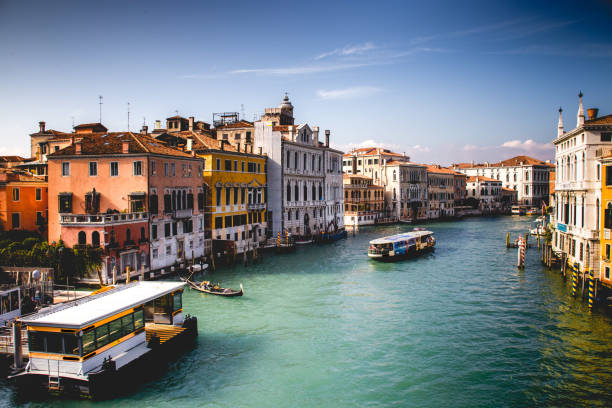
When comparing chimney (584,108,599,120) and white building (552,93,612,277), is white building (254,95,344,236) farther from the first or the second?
chimney (584,108,599,120)

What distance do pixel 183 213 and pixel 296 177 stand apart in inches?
550

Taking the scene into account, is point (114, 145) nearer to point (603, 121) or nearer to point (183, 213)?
point (183, 213)

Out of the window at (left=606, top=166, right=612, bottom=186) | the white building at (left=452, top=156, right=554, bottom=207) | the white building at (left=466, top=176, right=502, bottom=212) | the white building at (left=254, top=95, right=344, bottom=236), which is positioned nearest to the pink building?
the white building at (left=254, top=95, right=344, bottom=236)

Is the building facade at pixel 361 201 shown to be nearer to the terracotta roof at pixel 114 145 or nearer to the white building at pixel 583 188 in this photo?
the white building at pixel 583 188

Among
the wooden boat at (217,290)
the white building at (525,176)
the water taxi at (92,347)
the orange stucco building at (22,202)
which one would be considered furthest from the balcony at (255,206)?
the white building at (525,176)

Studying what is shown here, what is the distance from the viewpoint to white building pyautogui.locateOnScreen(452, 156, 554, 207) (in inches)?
3342

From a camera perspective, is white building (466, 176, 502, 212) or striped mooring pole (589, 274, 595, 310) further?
white building (466, 176, 502, 212)

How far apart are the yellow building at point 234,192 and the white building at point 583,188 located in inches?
643

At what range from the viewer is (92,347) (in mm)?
10703

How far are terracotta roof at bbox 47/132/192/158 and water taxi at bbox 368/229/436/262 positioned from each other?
1216cm

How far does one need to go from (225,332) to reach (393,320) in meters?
5.45

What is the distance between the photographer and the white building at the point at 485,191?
3157 inches

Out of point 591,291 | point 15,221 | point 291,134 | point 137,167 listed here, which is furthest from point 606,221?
point 15,221

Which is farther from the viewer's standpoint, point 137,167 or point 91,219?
point 137,167
